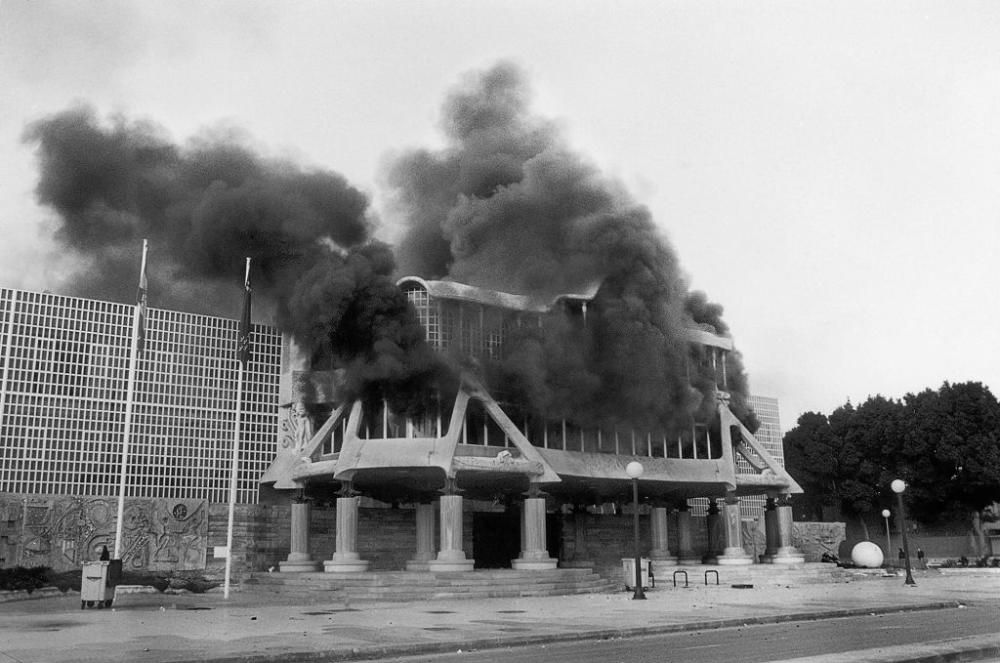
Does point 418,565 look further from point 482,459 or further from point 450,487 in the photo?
point 482,459

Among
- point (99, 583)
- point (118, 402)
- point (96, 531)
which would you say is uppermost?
point (118, 402)

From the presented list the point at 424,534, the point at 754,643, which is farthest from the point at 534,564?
the point at 754,643

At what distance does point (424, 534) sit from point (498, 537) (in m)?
8.20

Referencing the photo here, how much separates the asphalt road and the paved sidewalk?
35.8 inches

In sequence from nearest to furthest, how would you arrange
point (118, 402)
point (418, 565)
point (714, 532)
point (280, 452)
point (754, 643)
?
point (754, 643) < point (118, 402) < point (418, 565) < point (280, 452) < point (714, 532)

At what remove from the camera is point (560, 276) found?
46.1m

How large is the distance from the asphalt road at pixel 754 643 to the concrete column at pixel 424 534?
24978 millimetres

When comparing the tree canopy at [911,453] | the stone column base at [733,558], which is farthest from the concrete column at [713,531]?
the tree canopy at [911,453]

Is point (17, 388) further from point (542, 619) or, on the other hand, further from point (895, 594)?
point (895, 594)

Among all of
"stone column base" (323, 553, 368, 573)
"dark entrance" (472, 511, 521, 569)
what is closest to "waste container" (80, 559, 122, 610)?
"stone column base" (323, 553, 368, 573)

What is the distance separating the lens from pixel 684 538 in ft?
180

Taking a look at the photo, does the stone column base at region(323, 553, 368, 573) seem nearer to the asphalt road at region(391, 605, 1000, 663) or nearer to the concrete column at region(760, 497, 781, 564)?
the asphalt road at region(391, 605, 1000, 663)

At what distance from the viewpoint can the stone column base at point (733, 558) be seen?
48594mm

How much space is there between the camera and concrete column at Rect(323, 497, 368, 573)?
131ft
